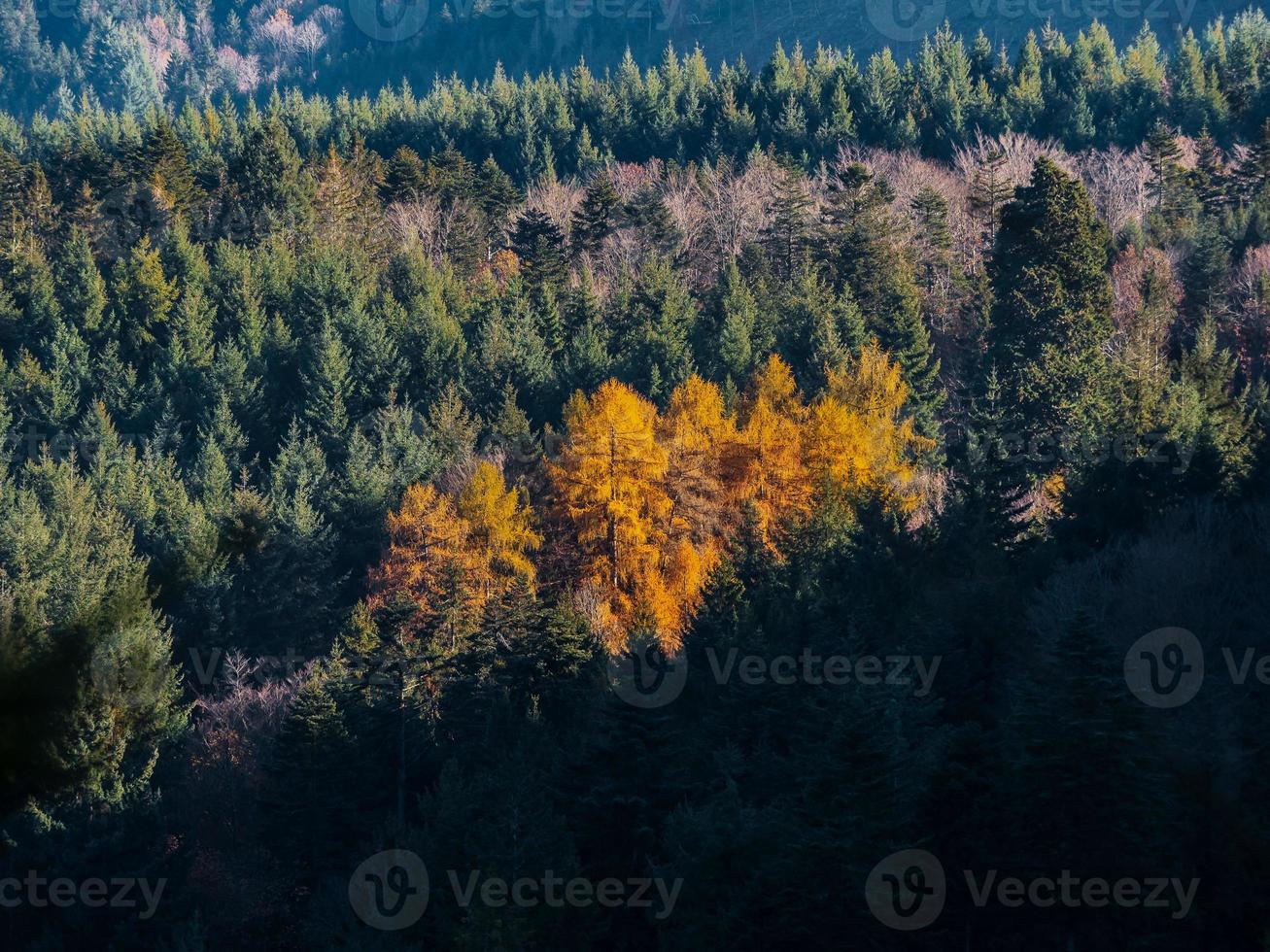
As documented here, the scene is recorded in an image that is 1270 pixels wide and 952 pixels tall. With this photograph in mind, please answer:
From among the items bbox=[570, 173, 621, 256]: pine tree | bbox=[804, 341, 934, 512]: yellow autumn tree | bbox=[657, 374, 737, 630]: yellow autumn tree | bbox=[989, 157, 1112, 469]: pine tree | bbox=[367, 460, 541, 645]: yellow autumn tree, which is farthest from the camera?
bbox=[570, 173, 621, 256]: pine tree

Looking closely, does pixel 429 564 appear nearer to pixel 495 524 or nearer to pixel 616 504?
pixel 495 524

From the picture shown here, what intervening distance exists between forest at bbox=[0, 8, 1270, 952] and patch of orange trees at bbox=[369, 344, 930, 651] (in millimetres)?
181

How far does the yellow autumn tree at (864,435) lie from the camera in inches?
1734

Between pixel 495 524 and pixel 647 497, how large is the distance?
16.6 ft

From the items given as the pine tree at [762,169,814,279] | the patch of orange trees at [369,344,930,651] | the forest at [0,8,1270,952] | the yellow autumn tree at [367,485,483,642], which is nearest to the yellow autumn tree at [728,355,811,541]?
the patch of orange trees at [369,344,930,651]

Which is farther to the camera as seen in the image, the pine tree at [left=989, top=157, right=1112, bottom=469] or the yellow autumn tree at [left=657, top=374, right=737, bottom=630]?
the pine tree at [left=989, top=157, right=1112, bottom=469]

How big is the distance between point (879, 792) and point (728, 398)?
95.3ft

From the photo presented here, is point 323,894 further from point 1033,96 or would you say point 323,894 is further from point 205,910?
point 1033,96

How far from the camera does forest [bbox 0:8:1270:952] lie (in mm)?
23219

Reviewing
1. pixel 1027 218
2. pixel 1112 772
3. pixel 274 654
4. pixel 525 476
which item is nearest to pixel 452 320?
pixel 525 476

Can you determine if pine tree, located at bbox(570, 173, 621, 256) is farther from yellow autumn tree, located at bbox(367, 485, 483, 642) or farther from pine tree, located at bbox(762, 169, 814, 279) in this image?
yellow autumn tree, located at bbox(367, 485, 483, 642)

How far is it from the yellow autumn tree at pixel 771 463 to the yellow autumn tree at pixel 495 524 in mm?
7142

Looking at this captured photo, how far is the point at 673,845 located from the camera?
26094 mm

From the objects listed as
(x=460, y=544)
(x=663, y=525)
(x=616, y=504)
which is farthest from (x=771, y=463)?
(x=460, y=544)
